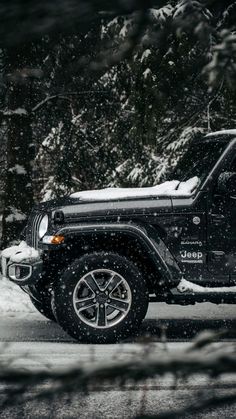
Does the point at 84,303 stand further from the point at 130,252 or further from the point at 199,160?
the point at 199,160

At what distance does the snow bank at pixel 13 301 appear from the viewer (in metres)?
9.38

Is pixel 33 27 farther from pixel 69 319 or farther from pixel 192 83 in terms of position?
pixel 69 319

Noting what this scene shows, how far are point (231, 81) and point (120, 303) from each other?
5.69m

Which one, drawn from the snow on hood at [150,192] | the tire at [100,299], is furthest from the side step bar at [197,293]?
the snow on hood at [150,192]

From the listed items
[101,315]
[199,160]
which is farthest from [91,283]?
[199,160]

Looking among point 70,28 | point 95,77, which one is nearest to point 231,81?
point 95,77

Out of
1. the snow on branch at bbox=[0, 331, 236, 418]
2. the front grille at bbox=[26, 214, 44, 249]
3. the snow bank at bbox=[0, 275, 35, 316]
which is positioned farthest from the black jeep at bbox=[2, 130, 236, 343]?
the snow on branch at bbox=[0, 331, 236, 418]

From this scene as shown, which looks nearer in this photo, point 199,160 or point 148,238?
point 148,238

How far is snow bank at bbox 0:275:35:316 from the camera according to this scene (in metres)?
9.38

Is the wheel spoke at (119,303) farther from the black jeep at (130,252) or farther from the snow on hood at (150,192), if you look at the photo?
the snow on hood at (150,192)

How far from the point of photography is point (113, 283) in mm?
7062

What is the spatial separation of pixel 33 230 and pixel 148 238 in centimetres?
122

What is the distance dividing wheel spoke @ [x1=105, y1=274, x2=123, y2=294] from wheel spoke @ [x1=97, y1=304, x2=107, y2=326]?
15 centimetres

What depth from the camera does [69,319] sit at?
6.97m
